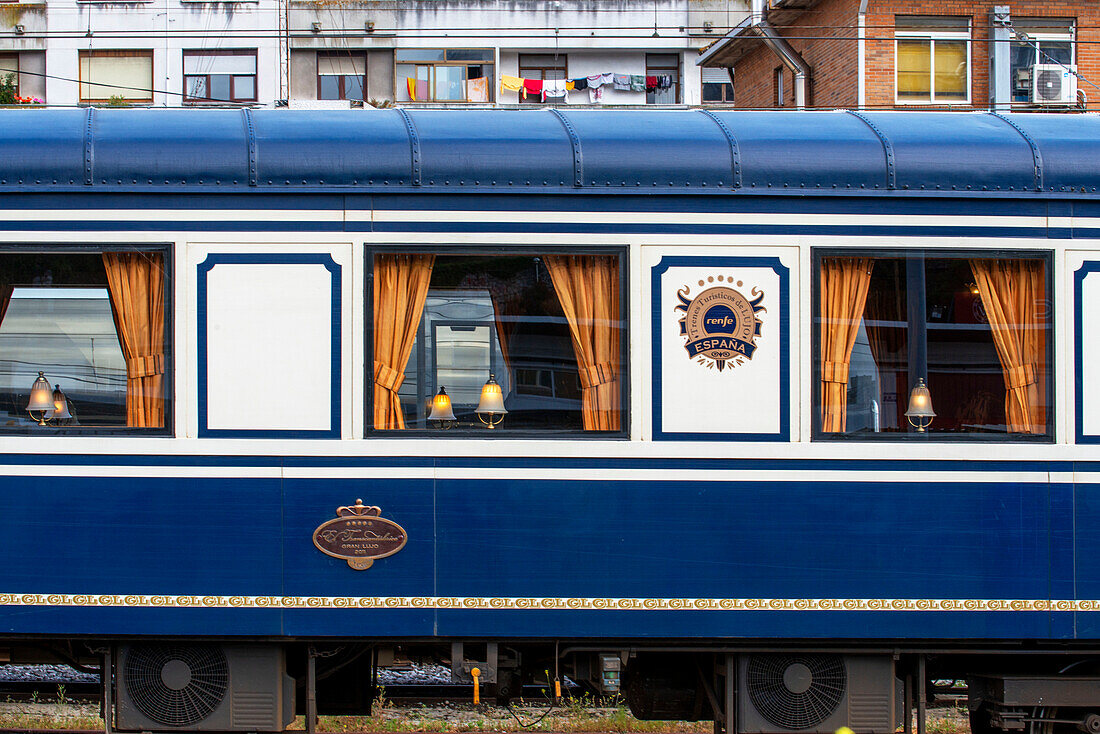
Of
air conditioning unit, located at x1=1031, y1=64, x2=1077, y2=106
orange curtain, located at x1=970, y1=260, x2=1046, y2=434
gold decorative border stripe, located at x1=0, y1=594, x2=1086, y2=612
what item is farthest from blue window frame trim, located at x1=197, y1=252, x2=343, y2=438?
air conditioning unit, located at x1=1031, y1=64, x2=1077, y2=106

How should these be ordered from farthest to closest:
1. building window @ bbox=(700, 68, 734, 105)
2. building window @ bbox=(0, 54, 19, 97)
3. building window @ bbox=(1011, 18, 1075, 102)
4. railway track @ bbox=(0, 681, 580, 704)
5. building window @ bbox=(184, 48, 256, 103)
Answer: building window @ bbox=(700, 68, 734, 105) → building window @ bbox=(184, 48, 256, 103) → building window @ bbox=(0, 54, 19, 97) → building window @ bbox=(1011, 18, 1075, 102) → railway track @ bbox=(0, 681, 580, 704)

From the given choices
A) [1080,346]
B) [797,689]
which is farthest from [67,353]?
[1080,346]

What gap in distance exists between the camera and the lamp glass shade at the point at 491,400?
4.92 metres

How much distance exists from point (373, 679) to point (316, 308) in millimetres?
2134

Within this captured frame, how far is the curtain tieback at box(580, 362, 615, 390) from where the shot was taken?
494 cm

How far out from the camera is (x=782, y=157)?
16.4 ft

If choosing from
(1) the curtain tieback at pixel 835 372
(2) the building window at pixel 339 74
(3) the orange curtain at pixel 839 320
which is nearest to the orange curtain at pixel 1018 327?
(3) the orange curtain at pixel 839 320

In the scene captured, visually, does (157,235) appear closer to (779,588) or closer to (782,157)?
(782,157)

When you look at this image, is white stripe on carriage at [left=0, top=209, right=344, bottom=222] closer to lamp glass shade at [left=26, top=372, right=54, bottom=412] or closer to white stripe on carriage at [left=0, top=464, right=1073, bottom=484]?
lamp glass shade at [left=26, top=372, right=54, bottom=412]

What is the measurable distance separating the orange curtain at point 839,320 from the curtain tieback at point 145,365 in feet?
10.6

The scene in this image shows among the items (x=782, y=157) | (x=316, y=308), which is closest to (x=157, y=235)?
(x=316, y=308)

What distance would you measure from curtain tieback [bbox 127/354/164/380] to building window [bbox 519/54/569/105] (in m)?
26.8

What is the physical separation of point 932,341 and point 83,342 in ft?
13.7

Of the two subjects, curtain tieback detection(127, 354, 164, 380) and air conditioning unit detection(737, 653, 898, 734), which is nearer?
curtain tieback detection(127, 354, 164, 380)
